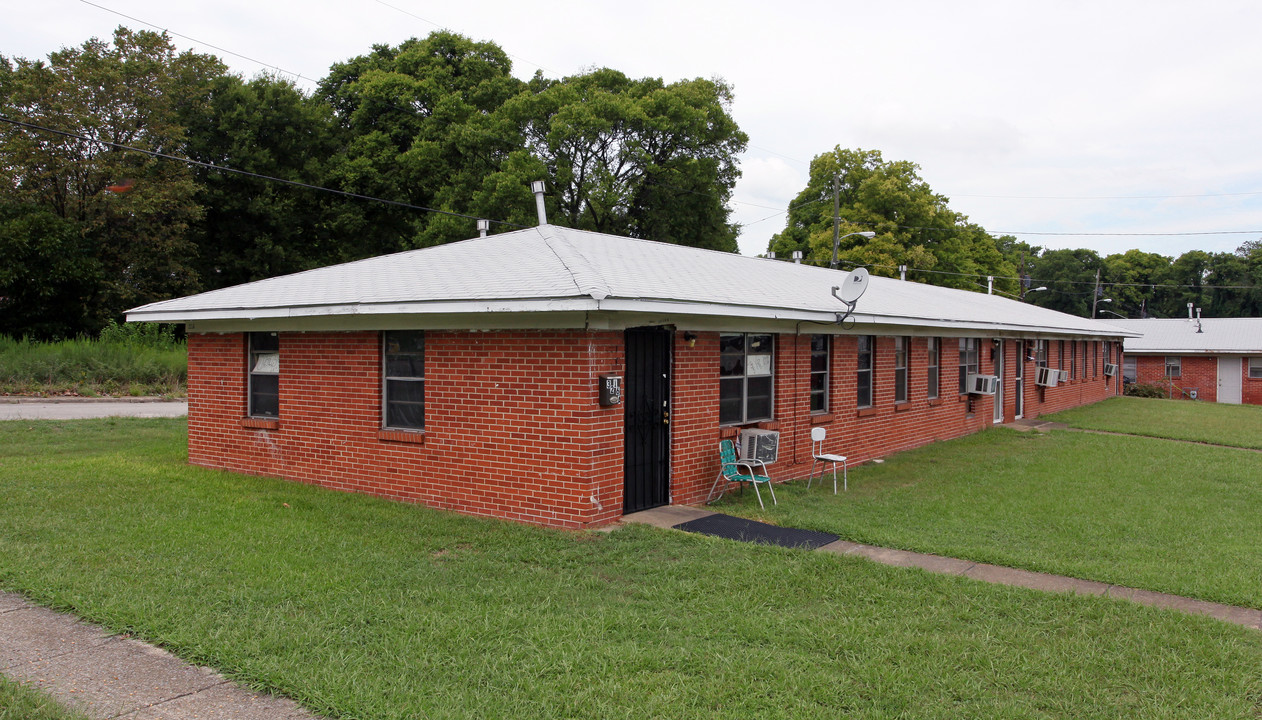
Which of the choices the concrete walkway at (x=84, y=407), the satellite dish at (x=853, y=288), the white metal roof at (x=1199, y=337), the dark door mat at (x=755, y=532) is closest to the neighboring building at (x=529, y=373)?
the satellite dish at (x=853, y=288)

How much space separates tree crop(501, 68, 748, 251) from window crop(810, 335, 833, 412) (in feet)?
65.1

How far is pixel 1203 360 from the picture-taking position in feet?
126

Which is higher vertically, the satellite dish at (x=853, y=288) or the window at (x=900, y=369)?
the satellite dish at (x=853, y=288)

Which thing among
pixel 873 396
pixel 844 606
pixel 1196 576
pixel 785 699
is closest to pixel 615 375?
pixel 844 606

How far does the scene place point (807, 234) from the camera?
168ft

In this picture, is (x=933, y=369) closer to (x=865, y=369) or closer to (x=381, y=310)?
(x=865, y=369)

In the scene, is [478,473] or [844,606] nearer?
[844,606]

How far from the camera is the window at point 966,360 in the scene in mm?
17531

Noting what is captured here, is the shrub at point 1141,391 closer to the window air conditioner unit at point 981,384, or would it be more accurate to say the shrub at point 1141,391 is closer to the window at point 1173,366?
Answer: the window at point 1173,366

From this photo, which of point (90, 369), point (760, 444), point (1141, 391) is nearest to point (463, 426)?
point (760, 444)

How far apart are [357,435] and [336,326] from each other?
52.4 inches

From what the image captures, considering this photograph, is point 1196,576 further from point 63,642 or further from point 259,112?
point 259,112

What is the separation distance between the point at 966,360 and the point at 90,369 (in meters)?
24.1

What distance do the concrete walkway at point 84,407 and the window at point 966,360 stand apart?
17892mm
